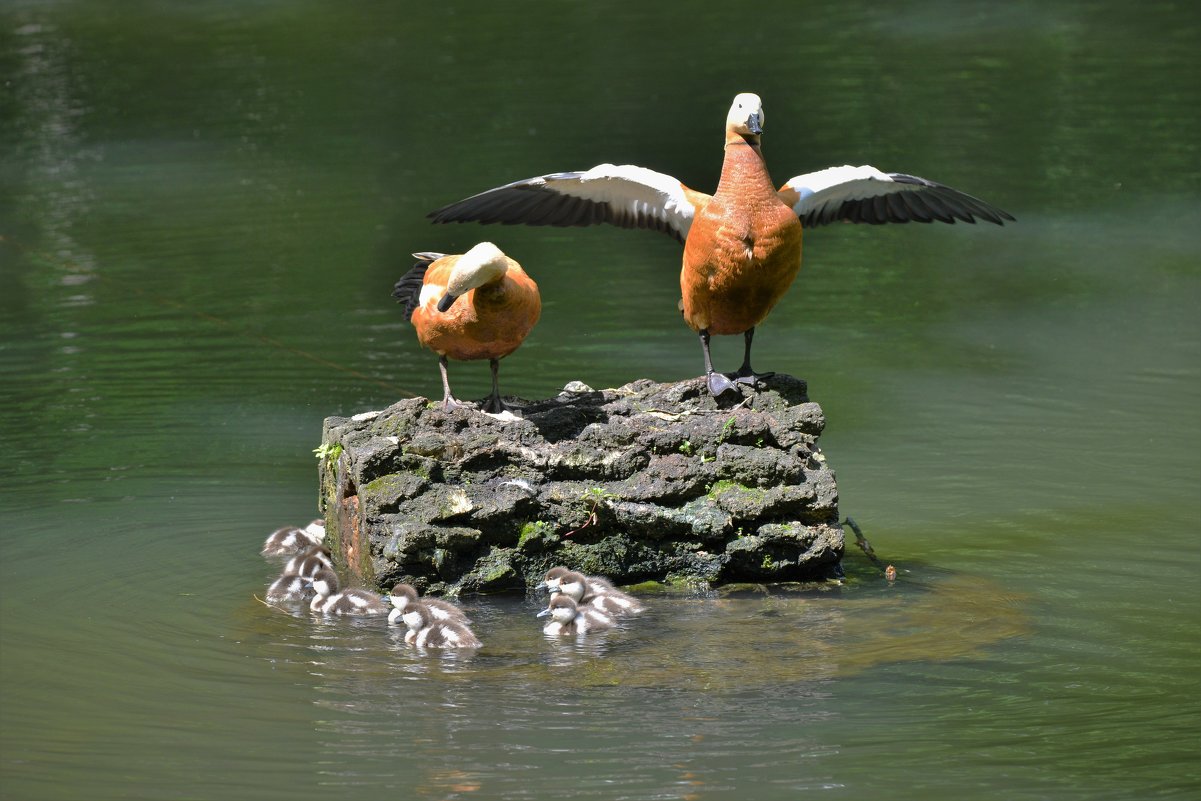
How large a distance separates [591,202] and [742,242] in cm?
125

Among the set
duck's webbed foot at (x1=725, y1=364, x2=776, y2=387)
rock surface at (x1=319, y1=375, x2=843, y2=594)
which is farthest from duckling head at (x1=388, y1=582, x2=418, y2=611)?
duck's webbed foot at (x1=725, y1=364, x2=776, y2=387)

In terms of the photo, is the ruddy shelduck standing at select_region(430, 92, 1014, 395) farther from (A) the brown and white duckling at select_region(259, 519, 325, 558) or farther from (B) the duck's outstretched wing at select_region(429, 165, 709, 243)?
(A) the brown and white duckling at select_region(259, 519, 325, 558)

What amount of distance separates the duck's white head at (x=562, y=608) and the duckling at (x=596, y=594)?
0.08 metres

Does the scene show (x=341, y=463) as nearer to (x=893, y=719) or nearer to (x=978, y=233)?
(x=893, y=719)

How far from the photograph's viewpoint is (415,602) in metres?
7.15

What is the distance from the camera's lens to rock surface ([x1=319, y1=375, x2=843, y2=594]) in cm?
762

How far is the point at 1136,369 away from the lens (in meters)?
11.8

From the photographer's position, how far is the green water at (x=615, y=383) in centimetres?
612

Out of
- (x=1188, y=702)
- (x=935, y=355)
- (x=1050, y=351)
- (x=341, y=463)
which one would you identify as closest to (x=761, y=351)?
(x=935, y=355)

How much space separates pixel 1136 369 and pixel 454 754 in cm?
744

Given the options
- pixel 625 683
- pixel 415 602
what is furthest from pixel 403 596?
pixel 625 683

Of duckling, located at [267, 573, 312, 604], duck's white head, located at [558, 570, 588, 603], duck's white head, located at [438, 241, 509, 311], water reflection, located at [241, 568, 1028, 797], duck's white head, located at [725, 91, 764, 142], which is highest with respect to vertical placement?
duck's white head, located at [725, 91, 764, 142]

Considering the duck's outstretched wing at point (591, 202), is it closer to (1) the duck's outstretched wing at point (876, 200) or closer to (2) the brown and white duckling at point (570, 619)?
(1) the duck's outstretched wing at point (876, 200)

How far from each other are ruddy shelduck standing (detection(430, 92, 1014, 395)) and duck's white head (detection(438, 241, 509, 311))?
3.41 feet
